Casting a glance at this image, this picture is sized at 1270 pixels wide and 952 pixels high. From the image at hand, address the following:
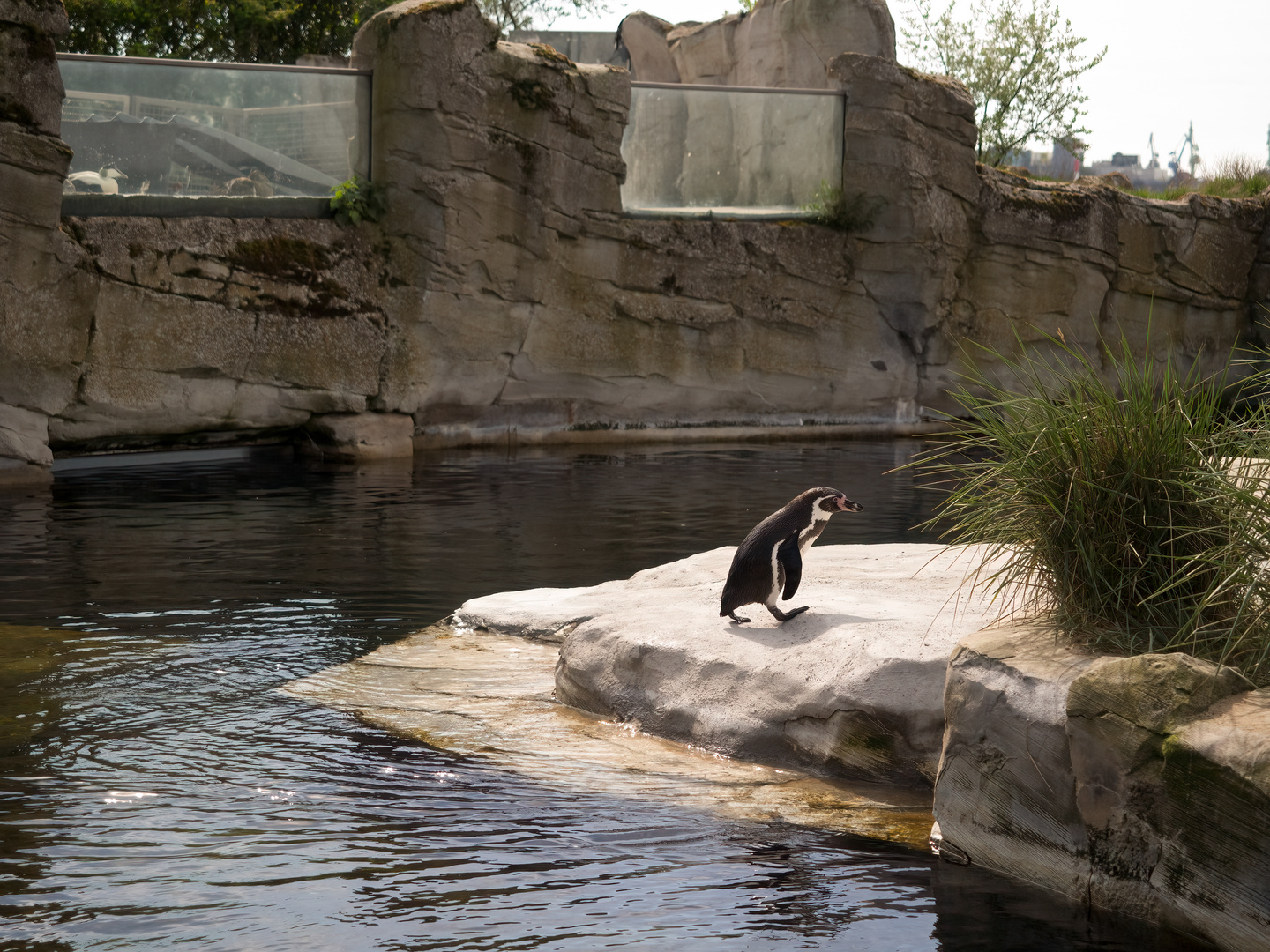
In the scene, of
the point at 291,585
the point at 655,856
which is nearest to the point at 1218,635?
the point at 655,856

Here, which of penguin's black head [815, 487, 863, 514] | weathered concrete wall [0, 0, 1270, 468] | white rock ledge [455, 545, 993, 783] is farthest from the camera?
weathered concrete wall [0, 0, 1270, 468]

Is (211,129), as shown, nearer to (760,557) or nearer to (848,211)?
(848,211)

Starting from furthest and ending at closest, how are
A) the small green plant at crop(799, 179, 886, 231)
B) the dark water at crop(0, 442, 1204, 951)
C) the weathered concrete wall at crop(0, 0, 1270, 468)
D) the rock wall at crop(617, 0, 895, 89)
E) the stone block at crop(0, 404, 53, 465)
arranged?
the rock wall at crop(617, 0, 895, 89) < the small green plant at crop(799, 179, 886, 231) < the weathered concrete wall at crop(0, 0, 1270, 468) < the stone block at crop(0, 404, 53, 465) < the dark water at crop(0, 442, 1204, 951)

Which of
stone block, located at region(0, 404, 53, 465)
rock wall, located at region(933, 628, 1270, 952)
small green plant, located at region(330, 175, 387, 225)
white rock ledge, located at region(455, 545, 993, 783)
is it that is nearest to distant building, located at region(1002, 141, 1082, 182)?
small green plant, located at region(330, 175, 387, 225)

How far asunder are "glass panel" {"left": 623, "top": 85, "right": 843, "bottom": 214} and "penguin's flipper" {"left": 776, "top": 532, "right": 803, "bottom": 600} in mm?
12313

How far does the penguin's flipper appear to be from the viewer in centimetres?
562

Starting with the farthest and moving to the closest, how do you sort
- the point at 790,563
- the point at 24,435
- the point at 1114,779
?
1. the point at 24,435
2. the point at 790,563
3. the point at 1114,779

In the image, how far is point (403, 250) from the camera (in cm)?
1548

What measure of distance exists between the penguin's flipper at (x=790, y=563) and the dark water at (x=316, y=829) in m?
1.29

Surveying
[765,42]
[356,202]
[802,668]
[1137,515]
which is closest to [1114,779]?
[1137,515]

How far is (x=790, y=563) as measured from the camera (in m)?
5.61

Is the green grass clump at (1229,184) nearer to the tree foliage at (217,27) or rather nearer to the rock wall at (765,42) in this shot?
the rock wall at (765,42)

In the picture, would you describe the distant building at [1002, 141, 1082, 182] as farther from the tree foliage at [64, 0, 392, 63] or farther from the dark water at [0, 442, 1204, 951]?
the dark water at [0, 442, 1204, 951]

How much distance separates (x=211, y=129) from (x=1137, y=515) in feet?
41.9
